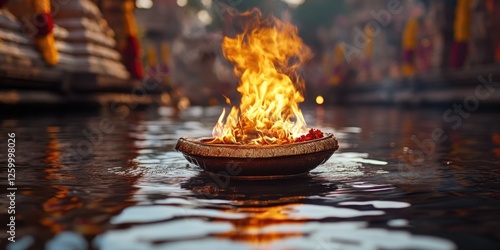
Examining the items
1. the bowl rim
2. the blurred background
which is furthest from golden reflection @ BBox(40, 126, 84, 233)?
the blurred background

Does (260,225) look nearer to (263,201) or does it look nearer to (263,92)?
(263,201)

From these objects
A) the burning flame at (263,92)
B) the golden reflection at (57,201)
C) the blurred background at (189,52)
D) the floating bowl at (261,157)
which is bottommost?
the golden reflection at (57,201)

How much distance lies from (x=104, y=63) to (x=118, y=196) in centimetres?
1554

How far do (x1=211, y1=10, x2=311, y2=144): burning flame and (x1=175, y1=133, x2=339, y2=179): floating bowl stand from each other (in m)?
0.23

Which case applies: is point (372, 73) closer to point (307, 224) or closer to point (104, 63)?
point (104, 63)

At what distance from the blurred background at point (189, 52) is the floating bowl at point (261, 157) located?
156cm

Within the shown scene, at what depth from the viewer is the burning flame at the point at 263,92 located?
4.38 m

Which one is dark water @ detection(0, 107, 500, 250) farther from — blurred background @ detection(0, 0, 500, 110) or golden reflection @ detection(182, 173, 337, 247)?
blurred background @ detection(0, 0, 500, 110)

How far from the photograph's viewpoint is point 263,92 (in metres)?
4.65

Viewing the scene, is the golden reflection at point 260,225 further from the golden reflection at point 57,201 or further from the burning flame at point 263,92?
the burning flame at point 263,92

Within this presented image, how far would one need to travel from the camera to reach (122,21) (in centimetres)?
2292

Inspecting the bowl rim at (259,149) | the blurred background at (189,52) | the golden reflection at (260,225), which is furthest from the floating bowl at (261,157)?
the blurred background at (189,52)

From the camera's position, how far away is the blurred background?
14.5m

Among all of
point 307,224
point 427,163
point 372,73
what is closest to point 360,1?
point 372,73
